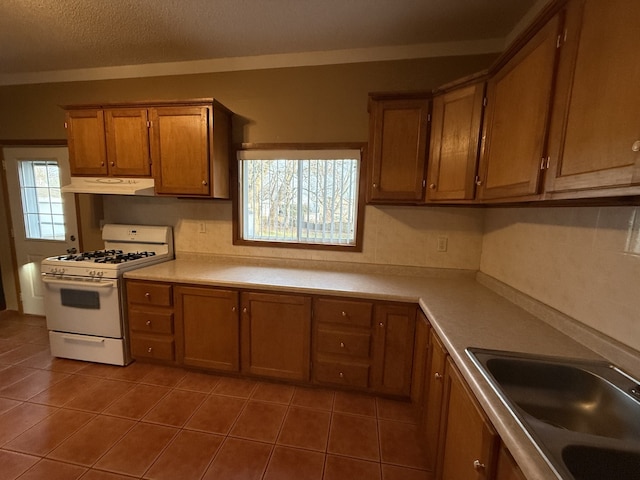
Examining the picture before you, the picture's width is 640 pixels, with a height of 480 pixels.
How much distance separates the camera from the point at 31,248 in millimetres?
3203

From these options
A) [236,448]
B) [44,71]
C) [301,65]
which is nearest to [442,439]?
[236,448]

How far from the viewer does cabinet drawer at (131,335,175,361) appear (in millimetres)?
A: 2373

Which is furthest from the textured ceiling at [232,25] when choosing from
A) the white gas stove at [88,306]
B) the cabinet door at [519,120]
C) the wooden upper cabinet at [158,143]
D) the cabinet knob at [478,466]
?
the cabinet knob at [478,466]

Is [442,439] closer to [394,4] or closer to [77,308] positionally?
[394,4]

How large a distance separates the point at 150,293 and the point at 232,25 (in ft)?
7.13

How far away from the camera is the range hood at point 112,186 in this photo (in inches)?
94.6

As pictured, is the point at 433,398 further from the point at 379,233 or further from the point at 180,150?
the point at 180,150

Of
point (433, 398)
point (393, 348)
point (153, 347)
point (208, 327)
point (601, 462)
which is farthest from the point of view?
point (153, 347)

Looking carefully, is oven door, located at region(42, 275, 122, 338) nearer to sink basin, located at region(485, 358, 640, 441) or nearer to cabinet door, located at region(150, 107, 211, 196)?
cabinet door, located at region(150, 107, 211, 196)

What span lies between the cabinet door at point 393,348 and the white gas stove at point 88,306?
83.7 inches

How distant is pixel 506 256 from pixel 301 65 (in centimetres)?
226

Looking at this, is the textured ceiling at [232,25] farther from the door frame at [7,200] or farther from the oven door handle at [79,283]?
the oven door handle at [79,283]

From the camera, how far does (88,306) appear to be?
2.36 meters

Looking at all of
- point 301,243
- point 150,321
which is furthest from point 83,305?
point 301,243
